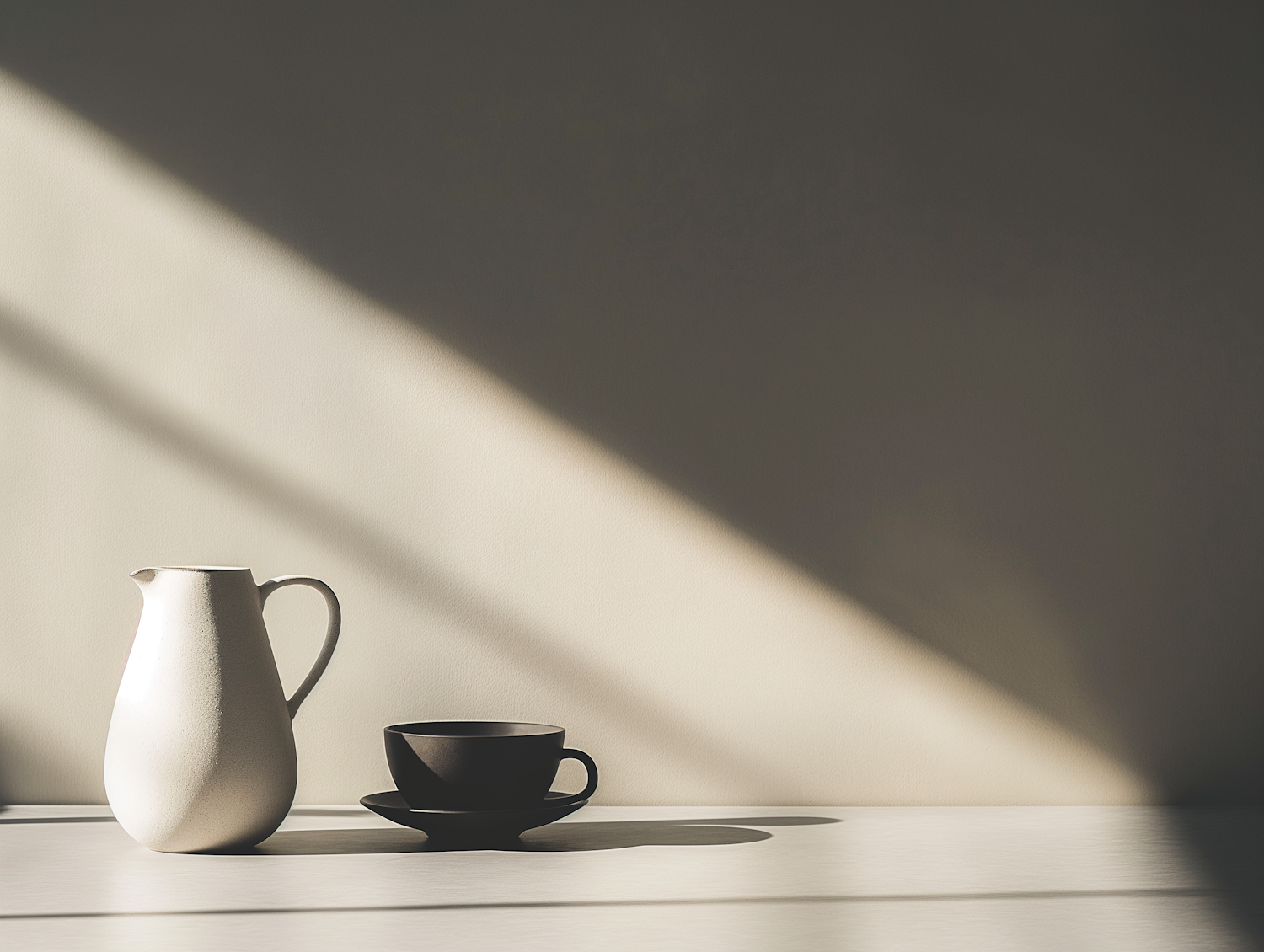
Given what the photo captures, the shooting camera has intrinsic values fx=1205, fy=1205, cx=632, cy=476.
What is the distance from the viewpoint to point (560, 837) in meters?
1.22

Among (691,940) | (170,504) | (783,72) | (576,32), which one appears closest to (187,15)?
(576,32)

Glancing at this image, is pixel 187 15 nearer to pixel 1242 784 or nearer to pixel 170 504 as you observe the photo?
pixel 170 504

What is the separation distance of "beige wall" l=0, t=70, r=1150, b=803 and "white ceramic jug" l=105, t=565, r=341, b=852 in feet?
0.85

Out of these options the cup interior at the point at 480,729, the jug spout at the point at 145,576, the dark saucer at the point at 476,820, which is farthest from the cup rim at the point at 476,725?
the jug spout at the point at 145,576

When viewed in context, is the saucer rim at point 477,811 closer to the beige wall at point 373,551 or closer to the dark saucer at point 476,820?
the dark saucer at point 476,820

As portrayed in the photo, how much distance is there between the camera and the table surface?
88 centimetres

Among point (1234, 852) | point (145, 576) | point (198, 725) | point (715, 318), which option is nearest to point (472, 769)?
point (198, 725)

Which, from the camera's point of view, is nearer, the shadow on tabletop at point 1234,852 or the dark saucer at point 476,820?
the shadow on tabletop at point 1234,852

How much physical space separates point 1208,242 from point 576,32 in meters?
0.78

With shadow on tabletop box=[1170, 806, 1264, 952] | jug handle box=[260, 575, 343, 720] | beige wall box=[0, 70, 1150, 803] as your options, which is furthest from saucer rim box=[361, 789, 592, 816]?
shadow on tabletop box=[1170, 806, 1264, 952]

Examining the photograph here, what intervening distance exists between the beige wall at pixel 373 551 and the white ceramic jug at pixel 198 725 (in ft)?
0.85

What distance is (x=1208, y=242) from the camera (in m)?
1.41

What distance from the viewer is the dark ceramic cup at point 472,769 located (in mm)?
1142

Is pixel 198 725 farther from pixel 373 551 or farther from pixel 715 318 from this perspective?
pixel 715 318
